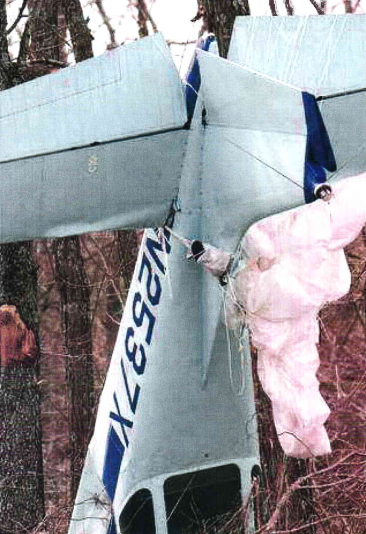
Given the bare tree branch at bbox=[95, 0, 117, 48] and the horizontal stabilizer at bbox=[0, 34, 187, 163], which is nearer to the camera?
the horizontal stabilizer at bbox=[0, 34, 187, 163]

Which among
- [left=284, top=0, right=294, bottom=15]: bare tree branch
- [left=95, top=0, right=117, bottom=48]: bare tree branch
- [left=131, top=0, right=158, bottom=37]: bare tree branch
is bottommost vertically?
[left=284, top=0, right=294, bottom=15]: bare tree branch

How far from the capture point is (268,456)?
689cm

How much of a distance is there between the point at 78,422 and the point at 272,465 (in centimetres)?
485

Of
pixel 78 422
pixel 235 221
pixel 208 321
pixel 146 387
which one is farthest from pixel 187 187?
pixel 78 422

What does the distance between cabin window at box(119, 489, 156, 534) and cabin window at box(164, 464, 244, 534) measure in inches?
3.3

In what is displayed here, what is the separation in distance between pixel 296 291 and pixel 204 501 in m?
1.37

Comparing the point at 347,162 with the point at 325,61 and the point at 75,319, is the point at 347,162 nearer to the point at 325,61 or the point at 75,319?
the point at 325,61

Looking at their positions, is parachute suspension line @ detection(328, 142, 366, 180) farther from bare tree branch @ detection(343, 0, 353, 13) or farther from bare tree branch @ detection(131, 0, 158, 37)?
bare tree branch @ detection(131, 0, 158, 37)

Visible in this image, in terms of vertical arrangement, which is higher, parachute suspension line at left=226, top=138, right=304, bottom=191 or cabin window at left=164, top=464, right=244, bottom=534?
parachute suspension line at left=226, top=138, right=304, bottom=191

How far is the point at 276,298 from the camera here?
4.27 metres

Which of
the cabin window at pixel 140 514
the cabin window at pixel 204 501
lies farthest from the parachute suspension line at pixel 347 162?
the cabin window at pixel 140 514

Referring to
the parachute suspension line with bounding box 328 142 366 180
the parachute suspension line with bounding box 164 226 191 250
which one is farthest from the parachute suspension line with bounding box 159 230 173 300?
the parachute suspension line with bounding box 328 142 366 180

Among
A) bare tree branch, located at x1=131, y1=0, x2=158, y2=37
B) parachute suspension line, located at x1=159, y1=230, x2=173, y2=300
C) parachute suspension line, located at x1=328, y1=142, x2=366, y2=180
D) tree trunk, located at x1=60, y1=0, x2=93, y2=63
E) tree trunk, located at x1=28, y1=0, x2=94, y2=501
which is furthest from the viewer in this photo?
bare tree branch, located at x1=131, y1=0, x2=158, y2=37

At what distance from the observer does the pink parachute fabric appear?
4227mm
